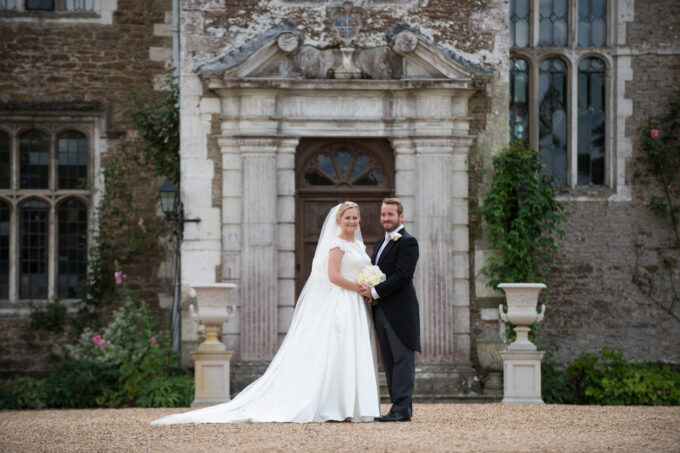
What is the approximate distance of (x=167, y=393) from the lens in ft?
38.6

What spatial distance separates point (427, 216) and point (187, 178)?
2810mm

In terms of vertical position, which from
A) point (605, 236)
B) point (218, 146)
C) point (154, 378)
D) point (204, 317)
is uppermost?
point (218, 146)

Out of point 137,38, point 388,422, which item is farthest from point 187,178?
point 388,422

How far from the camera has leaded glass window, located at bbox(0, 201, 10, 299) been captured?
46.0 ft

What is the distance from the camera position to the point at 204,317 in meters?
10.9

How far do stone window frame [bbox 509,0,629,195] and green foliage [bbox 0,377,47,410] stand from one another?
6918 millimetres

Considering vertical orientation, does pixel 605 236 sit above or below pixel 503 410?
above

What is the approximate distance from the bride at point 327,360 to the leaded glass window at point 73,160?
6.40 m

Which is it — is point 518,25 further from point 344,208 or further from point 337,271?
point 337,271

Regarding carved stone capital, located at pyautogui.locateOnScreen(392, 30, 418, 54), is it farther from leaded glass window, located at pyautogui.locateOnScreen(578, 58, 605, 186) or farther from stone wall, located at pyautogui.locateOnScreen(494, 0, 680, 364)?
stone wall, located at pyautogui.locateOnScreen(494, 0, 680, 364)

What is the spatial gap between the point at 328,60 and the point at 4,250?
512 centimetres

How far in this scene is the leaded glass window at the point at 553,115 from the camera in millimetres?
14062

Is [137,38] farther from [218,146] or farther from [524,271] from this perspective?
[524,271]

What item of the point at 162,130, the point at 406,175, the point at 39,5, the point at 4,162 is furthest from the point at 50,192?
the point at 406,175
